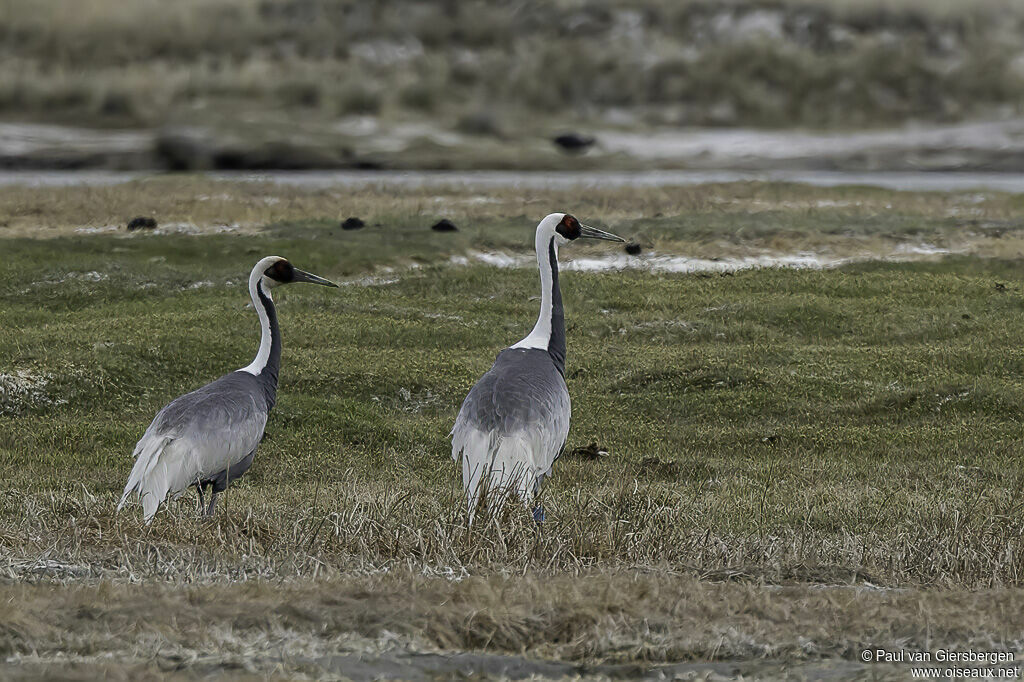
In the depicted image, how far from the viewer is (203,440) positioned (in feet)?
36.5

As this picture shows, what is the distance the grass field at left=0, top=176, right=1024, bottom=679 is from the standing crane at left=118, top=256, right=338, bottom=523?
395 millimetres

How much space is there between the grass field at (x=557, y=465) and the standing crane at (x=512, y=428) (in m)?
0.38

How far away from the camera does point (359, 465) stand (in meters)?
15.2

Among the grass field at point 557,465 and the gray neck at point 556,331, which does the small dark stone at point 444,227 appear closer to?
the grass field at point 557,465

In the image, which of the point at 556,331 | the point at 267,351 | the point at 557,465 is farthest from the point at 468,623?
the point at 557,465

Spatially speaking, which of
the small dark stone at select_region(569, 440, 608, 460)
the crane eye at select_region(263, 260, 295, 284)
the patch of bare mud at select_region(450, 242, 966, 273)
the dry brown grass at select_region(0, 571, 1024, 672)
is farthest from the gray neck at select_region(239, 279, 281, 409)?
the patch of bare mud at select_region(450, 242, 966, 273)

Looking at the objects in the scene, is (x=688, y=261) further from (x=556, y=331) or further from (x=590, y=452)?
(x=556, y=331)

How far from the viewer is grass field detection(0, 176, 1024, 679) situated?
6.95 metres

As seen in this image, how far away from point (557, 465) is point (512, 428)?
188 inches

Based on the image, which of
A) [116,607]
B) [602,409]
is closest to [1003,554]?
[116,607]

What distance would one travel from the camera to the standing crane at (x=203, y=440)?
10.6 meters

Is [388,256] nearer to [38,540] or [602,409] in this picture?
[602,409]

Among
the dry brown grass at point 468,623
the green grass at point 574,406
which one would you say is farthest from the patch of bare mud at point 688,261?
the dry brown grass at point 468,623

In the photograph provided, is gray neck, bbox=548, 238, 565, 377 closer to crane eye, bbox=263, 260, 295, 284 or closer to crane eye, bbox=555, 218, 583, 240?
crane eye, bbox=555, 218, 583, 240
